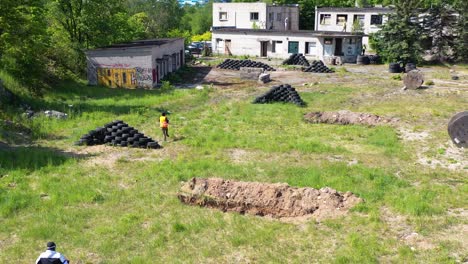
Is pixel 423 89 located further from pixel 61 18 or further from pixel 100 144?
pixel 61 18

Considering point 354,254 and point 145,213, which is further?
point 145,213

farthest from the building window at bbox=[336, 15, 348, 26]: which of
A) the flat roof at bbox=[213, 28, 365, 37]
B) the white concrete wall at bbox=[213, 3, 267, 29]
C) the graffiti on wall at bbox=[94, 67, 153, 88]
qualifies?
the graffiti on wall at bbox=[94, 67, 153, 88]

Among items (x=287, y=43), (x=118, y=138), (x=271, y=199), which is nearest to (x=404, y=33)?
(x=287, y=43)

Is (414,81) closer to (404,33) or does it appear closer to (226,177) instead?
(404,33)

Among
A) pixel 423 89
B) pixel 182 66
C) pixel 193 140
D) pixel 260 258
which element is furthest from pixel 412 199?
pixel 182 66

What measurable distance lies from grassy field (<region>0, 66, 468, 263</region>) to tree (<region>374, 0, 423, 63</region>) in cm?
2146

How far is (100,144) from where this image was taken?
20.1m

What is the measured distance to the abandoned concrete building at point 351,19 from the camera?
60.7 m

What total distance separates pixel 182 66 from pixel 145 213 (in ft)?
118

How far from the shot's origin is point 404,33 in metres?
48.3

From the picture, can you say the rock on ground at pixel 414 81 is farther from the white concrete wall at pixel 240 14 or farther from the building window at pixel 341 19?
the white concrete wall at pixel 240 14

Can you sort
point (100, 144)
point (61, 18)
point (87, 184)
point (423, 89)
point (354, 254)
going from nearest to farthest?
point (354, 254)
point (87, 184)
point (100, 144)
point (423, 89)
point (61, 18)

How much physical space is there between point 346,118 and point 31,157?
1489cm

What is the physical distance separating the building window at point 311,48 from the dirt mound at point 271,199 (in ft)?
140
